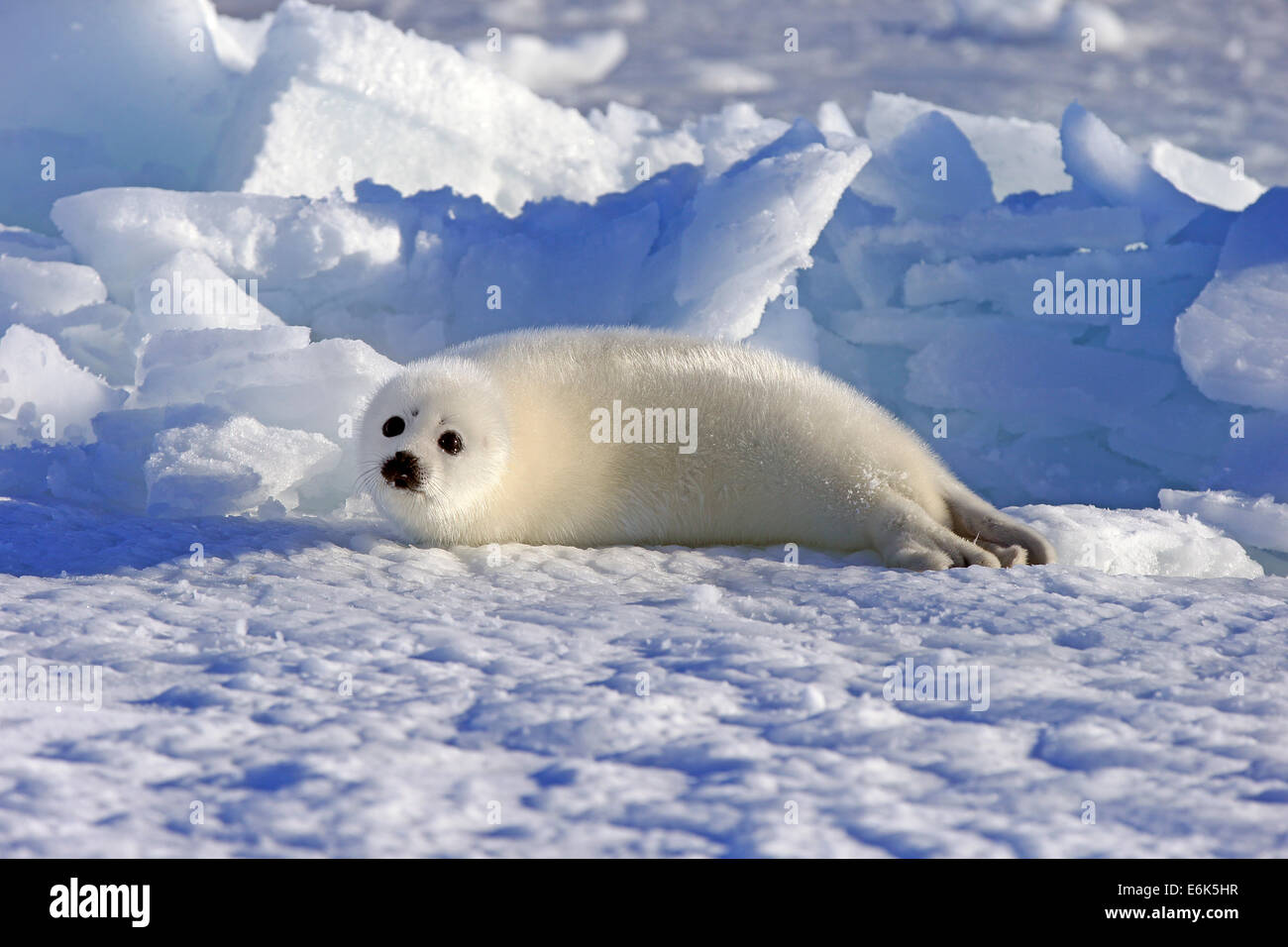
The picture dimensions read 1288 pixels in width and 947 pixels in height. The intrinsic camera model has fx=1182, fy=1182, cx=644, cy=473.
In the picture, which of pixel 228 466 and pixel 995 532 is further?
pixel 228 466

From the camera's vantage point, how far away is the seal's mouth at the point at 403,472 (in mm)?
3105

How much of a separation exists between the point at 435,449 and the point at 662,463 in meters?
0.64

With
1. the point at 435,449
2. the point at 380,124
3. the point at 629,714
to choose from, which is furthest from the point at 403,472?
the point at 380,124

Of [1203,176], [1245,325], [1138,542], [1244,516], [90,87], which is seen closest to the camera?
[1138,542]

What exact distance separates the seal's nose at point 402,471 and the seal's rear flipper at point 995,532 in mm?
1515

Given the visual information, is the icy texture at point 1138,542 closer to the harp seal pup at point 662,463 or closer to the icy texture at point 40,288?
the harp seal pup at point 662,463

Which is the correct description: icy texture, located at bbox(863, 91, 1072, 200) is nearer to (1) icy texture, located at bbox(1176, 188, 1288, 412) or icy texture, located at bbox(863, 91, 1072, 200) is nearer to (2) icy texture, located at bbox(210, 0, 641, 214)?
(2) icy texture, located at bbox(210, 0, 641, 214)

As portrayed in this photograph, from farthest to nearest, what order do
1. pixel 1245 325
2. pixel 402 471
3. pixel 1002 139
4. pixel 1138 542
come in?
pixel 1002 139 < pixel 1245 325 < pixel 1138 542 < pixel 402 471

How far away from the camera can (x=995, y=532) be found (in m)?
3.33

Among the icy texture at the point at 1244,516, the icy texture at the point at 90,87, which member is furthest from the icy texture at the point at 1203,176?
the icy texture at the point at 90,87

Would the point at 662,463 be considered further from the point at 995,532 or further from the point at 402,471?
the point at 995,532
